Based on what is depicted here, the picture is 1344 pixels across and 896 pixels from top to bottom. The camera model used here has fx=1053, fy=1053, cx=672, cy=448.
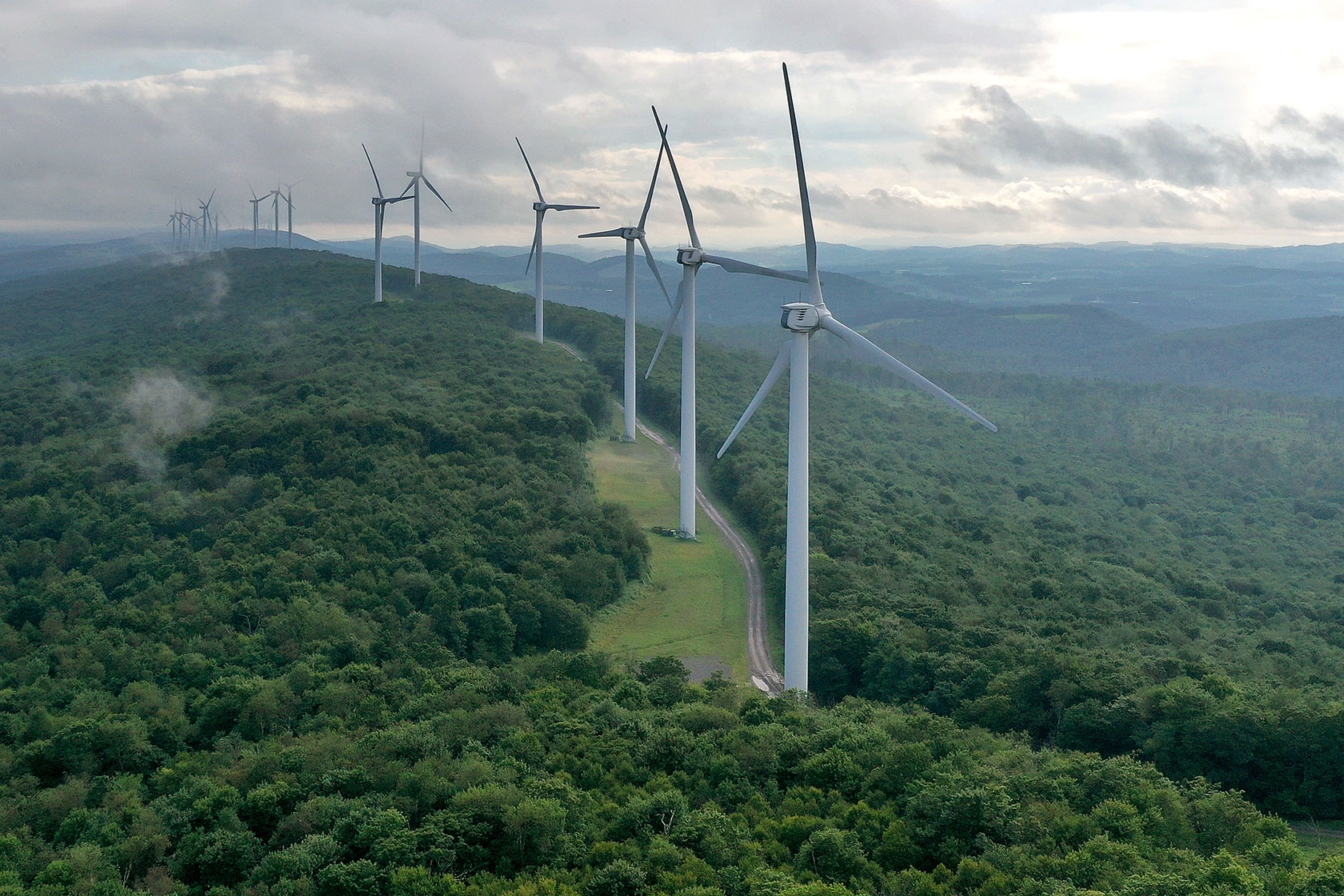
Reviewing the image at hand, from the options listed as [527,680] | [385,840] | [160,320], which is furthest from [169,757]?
[160,320]

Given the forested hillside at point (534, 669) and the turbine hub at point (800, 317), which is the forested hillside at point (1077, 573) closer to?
the forested hillside at point (534, 669)

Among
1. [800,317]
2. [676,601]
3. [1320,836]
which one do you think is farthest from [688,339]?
[1320,836]

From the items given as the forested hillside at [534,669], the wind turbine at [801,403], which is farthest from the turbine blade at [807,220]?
the forested hillside at [534,669]

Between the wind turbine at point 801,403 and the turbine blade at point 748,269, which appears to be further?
the turbine blade at point 748,269

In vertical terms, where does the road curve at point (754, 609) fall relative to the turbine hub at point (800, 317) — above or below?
below

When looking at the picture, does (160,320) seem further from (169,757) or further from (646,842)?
(646,842)

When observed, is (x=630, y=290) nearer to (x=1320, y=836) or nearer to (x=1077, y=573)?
(x=1077, y=573)
